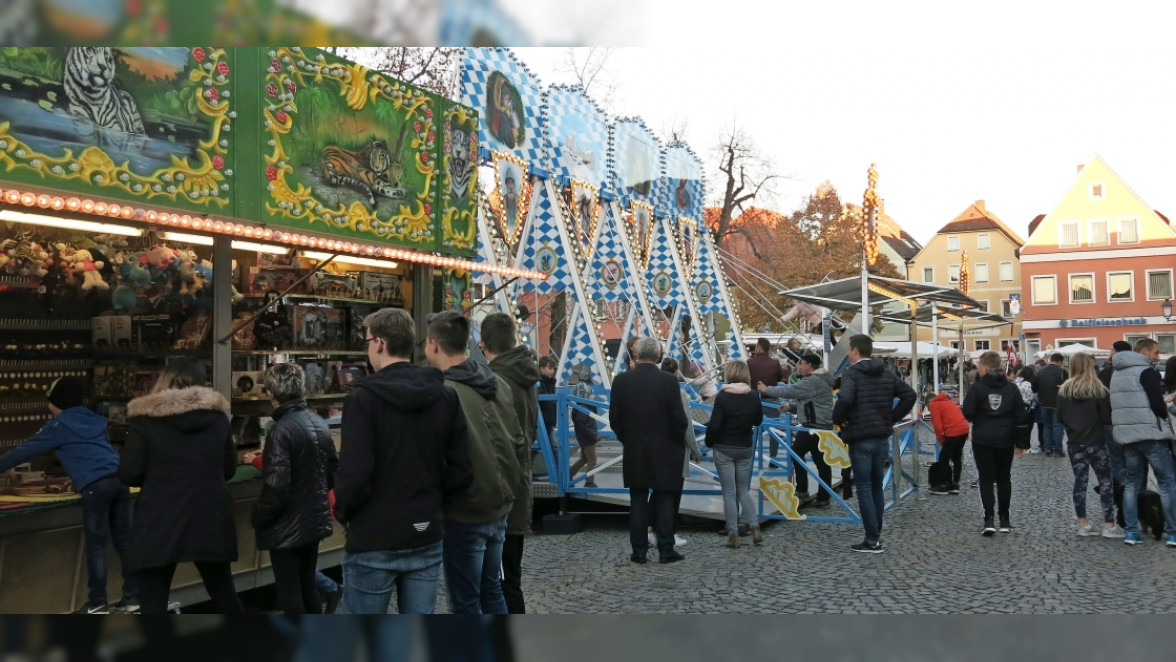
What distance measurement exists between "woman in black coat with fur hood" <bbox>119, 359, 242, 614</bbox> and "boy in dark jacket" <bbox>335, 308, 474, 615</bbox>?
3.96 ft

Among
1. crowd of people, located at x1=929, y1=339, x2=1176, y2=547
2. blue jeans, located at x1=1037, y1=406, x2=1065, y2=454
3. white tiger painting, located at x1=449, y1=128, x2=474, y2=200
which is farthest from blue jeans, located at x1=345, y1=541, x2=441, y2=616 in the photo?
blue jeans, located at x1=1037, y1=406, x2=1065, y2=454

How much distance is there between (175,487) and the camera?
159 inches

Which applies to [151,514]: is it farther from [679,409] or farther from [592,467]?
[592,467]

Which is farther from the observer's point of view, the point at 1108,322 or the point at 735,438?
the point at 1108,322

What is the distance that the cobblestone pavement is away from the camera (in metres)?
5.88

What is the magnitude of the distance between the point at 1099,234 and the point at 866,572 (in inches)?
791

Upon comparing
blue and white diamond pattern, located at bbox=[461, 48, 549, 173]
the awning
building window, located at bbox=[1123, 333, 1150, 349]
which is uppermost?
blue and white diamond pattern, located at bbox=[461, 48, 549, 173]

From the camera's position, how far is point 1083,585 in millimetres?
→ 6309

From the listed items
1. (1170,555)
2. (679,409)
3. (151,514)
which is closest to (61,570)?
(151,514)

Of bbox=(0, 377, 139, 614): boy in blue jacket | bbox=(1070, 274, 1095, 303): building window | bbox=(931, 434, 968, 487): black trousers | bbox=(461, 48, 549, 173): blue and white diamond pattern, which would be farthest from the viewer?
bbox=(1070, 274, 1095, 303): building window

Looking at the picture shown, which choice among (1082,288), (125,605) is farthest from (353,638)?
(1082,288)

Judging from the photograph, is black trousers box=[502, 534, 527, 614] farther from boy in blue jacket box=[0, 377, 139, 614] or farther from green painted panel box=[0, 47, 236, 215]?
green painted panel box=[0, 47, 236, 215]

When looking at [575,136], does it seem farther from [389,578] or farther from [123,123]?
[389,578]

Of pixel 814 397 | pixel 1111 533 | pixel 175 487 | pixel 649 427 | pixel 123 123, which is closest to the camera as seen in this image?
pixel 175 487
